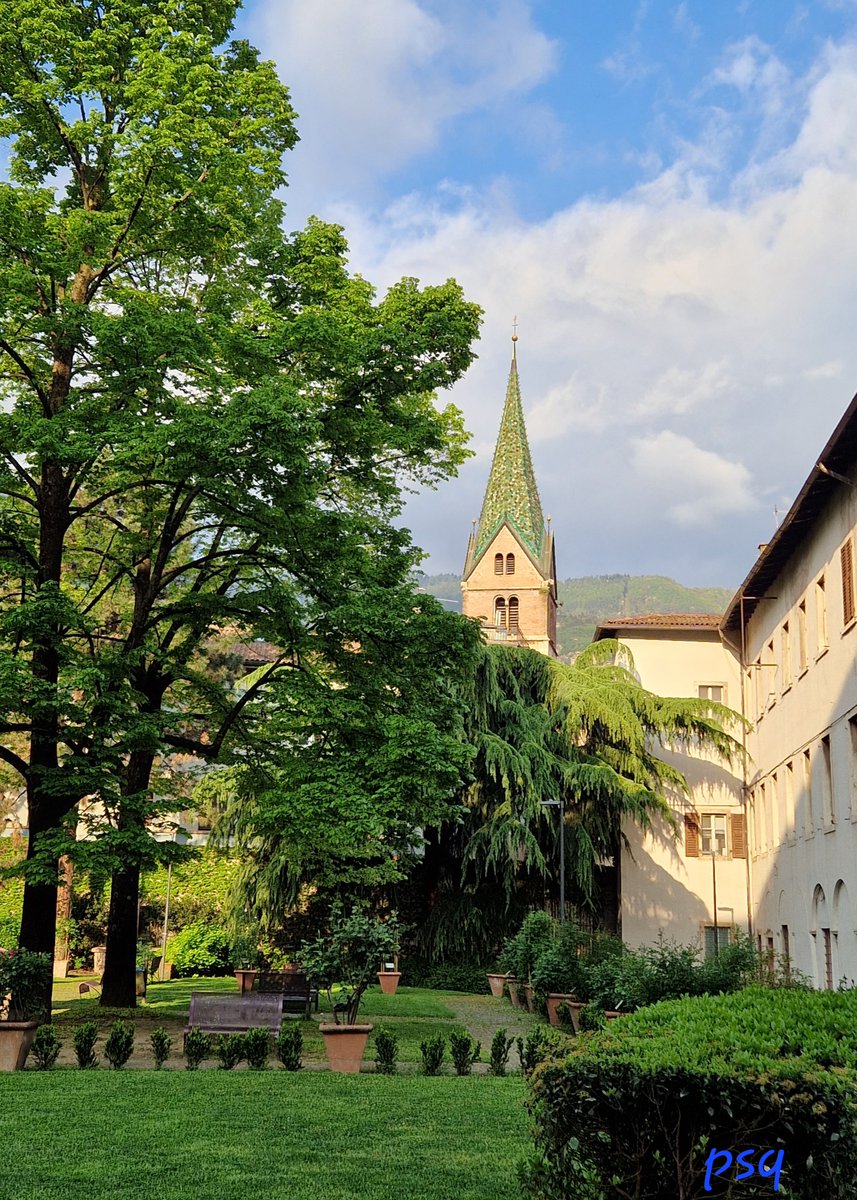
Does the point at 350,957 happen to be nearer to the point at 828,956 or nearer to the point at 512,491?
the point at 828,956

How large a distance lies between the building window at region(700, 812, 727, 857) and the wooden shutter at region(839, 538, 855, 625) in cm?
1769

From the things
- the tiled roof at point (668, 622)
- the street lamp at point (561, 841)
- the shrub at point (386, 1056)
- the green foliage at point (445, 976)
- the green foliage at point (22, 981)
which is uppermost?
the tiled roof at point (668, 622)

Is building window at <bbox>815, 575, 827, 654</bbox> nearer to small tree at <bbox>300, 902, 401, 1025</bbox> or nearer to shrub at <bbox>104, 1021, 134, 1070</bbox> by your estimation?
small tree at <bbox>300, 902, 401, 1025</bbox>

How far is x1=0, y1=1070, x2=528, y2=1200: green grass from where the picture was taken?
7.95 meters

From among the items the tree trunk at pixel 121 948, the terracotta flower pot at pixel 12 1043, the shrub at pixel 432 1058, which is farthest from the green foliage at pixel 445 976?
the terracotta flower pot at pixel 12 1043

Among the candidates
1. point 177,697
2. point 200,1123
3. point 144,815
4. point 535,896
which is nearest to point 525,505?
point 535,896

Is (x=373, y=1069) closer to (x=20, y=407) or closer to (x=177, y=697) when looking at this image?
(x=177, y=697)

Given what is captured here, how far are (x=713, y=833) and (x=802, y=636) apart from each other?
13.1 m

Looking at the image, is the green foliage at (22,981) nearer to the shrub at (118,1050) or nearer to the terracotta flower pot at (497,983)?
the shrub at (118,1050)

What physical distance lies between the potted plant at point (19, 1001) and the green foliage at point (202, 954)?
23.6 metres

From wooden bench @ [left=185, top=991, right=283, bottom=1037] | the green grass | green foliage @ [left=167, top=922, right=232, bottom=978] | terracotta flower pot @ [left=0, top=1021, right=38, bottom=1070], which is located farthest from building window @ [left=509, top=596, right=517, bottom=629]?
terracotta flower pot @ [left=0, top=1021, right=38, bottom=1070]

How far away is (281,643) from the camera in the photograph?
20203mm

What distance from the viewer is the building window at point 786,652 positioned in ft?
91.2

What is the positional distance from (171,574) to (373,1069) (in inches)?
361
